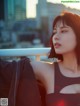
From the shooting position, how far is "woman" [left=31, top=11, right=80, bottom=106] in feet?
6.06

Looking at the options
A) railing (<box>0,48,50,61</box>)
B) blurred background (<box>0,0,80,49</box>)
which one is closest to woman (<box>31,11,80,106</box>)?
railing (<box>0,48,50,61</box>)

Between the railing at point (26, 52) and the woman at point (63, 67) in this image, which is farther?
the railing at point (26, 52)

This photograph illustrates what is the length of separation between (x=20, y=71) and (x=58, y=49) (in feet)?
0.87

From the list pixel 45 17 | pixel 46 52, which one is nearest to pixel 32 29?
pixel 45 17

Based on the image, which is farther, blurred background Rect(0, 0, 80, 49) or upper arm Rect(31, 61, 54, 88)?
blurred background Rect(0, 0, 80, 49)

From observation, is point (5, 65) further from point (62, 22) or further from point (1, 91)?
point (62, 22)

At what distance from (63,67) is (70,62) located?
0.18 ft

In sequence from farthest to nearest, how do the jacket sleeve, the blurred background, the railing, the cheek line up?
the blurred background < the railing < the cheek < the jacket sleeve

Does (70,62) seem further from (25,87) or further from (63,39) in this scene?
(25,87)

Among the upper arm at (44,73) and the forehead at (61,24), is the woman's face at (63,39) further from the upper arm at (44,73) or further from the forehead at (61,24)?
the upper arm at (44,73)

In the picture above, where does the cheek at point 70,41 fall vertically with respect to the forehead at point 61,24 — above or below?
below

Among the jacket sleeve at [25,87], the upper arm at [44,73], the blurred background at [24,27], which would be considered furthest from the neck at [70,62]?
the blurred background at [24,27]

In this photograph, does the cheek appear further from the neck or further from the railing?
the railing

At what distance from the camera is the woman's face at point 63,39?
1.87 m
